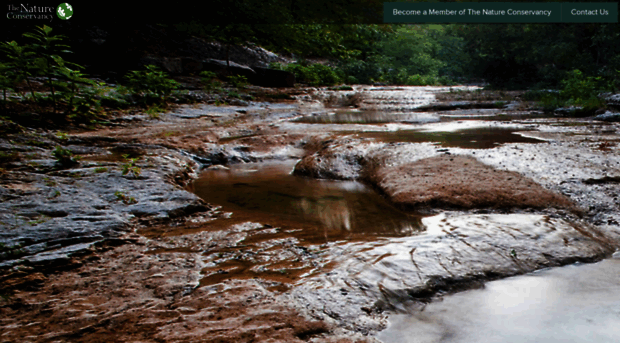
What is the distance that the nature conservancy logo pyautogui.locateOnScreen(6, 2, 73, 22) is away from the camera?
959 cm

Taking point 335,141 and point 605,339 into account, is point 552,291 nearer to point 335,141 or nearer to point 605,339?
point 605,339

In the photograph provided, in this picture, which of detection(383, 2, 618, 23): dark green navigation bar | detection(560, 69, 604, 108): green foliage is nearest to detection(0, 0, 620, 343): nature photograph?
detection(560, 69, 604, 108): green foliage

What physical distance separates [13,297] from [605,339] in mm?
2560

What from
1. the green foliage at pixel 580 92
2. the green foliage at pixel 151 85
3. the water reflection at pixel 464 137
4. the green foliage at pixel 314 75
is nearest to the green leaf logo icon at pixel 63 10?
the green foliage at pixel 151 85

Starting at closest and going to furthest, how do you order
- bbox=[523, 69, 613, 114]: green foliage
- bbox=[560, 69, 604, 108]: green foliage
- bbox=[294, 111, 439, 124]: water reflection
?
bbox=[294, 111, 439, 124]: water reflection → bbox=[523, 69, 613, 114]: green foliage → bbox=[560, 69, 604, 108]: green foliage

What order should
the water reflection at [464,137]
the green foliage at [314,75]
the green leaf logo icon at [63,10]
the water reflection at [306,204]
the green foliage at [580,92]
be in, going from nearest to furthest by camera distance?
the water reflection at [306,204] → the water reflection at [464,137] → the green foliage at [580,92] → the green leaf logo icon at [63,10] → the green foliage at [314,75]

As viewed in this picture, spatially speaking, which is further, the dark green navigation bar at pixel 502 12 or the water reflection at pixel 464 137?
the dark green navigation bar at pixel 502 12

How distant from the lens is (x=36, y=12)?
10.3 meters

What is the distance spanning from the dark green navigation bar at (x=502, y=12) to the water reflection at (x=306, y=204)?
10.2 m

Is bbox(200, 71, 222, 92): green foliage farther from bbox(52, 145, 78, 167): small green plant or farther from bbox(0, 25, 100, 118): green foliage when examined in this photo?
bbox(52, 145, 78, 167): small green plant

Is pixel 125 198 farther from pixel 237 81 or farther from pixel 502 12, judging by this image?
pixel 502 12

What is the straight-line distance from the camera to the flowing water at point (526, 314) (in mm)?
1535

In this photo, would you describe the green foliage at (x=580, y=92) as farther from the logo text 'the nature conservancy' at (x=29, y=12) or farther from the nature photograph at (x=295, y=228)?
the logo text 'the nature conservancy' at (x=29, y=12)

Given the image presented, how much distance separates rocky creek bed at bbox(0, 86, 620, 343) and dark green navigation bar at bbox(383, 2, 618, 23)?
9.45 m
